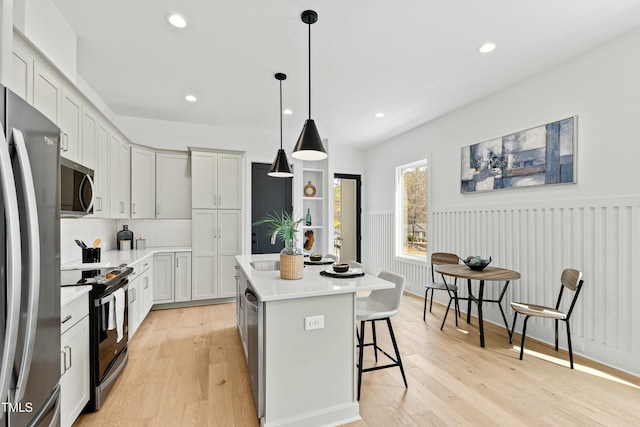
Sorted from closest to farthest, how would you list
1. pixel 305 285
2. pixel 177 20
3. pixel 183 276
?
pixel 305 285 → pixel 177 20 → pixel 183 276

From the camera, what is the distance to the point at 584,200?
273 cm

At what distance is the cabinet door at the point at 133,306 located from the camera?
10.1 feet

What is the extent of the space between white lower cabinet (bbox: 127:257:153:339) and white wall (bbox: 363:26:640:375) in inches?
160

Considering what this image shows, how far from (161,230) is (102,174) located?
1685 mm

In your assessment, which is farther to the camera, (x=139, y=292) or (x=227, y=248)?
(x=227, y=248)

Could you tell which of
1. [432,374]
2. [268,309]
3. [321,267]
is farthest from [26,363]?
[432,374]

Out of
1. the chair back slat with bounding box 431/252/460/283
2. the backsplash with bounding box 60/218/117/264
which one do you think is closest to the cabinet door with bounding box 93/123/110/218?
the backsplash with bounding box 60/218/117/264

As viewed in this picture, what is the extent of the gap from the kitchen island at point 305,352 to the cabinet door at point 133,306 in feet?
5.98

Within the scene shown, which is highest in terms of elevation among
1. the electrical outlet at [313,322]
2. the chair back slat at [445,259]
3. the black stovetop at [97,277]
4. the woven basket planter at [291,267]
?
the woven basket planter at [291,267]

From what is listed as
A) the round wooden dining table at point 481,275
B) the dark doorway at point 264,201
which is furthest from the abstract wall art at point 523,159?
the dark doorway at point 264,201

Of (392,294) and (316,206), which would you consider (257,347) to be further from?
(316,206)

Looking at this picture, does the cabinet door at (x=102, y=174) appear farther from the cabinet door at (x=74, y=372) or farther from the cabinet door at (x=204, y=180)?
the cabinet door at (x=74, y=372)

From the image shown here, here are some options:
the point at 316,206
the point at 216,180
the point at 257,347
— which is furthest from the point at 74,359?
the point at 316,206

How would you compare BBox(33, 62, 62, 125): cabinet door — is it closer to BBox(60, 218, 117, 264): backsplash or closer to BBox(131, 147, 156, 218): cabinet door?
BBox(60, 218, 117, 264): backsplash
